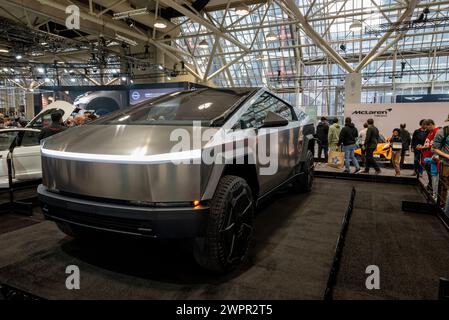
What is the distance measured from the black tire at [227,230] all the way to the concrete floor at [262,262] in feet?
0.36

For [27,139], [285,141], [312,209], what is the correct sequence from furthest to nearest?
[27,139] → [312,209] → [285,141]

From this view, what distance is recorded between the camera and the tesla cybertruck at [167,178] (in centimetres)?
186

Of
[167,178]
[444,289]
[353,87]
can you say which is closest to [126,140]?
[167,178]

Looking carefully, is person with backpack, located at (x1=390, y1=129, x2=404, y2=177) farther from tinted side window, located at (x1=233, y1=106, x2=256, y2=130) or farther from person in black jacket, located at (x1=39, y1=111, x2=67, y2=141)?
person in black jacket, located at (x1=39, y1=111, x2=67, y2=141)

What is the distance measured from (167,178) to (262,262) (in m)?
1.05

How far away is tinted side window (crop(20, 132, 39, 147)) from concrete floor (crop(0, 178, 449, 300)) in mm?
2074

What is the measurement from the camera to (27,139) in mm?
5109

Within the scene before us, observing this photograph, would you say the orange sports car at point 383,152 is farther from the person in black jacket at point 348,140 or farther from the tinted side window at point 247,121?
the tinted side window at point 247,121

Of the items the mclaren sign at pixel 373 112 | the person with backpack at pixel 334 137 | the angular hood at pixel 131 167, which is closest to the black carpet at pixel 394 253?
the angular hood at pixel 131 167

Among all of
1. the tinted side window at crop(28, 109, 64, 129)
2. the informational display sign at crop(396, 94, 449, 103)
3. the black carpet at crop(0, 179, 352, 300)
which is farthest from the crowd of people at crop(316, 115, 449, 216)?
the informational display sign at crop(396, 94, 449, 103)

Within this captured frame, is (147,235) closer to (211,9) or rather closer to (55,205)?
(55,205)

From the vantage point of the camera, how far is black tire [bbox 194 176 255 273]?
2006mm
